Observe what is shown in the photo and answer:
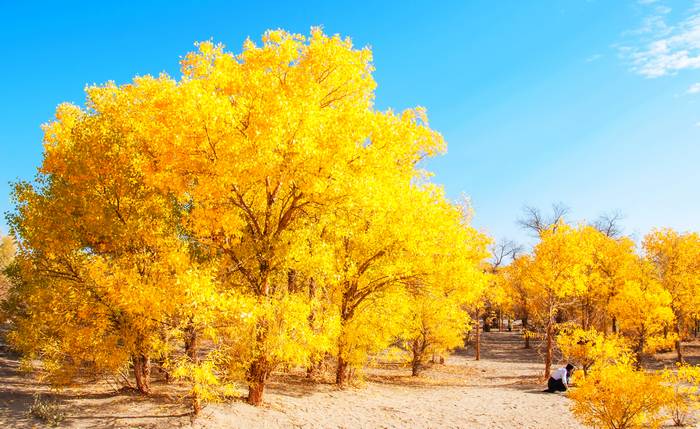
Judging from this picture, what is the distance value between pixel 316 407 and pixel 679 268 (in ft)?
99.6

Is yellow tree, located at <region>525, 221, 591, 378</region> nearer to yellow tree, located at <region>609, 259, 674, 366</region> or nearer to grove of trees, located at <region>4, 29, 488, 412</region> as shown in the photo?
yellow tree, located at <region>609, 259, 674, 366</region>

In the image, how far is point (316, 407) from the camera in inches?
488

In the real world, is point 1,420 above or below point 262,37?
below

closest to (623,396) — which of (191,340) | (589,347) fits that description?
(589,347)

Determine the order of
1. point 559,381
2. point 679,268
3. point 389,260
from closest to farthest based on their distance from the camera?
point 389,260, point 559,381, point 679,268

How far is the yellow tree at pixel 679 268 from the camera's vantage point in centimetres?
2959

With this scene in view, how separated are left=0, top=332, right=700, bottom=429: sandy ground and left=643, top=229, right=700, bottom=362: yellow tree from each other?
56.7ft

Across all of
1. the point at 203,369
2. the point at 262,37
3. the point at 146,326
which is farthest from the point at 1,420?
the point at 262,37

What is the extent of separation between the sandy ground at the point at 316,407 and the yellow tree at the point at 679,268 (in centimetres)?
1730

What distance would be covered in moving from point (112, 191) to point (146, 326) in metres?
3.55

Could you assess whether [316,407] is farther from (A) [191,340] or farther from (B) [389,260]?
(B) [389,260]

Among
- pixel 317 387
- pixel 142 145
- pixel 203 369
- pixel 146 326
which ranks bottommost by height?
pixel 317 387

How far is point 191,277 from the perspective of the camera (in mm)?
8727

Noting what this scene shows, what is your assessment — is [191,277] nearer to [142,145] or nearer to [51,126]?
[142,145]
